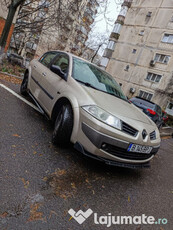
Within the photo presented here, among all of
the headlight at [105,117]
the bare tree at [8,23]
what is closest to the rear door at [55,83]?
the headlight at [105,117]

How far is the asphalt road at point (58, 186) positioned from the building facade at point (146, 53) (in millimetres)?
20888

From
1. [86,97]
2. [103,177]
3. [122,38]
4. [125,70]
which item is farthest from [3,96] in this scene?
[122,38]

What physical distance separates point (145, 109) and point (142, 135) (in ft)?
17.0

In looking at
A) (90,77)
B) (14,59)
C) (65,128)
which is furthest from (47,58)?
(14,59)

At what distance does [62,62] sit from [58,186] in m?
2.65

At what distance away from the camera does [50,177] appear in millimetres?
2191

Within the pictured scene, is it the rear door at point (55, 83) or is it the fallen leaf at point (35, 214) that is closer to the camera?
the fallen leaf at point (35, 214)

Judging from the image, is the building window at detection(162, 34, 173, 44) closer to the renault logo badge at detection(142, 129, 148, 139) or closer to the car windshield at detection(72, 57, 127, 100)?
the car windshield at detection(72, 57, 127, 100)

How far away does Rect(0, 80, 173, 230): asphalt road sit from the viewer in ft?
5.42

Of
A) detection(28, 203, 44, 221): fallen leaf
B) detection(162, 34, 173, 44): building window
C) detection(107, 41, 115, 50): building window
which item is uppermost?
detection(162, 34, 173, 44): building window

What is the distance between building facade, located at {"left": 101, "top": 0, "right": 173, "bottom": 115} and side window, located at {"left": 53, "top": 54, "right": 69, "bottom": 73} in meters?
20.0

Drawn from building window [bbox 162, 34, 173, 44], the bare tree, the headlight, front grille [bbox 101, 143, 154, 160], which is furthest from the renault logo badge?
building window [bbox 162, 34, 173, 44]

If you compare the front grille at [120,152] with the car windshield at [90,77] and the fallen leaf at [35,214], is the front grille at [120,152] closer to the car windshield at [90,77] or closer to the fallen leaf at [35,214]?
the fallen leaf at [35,214]

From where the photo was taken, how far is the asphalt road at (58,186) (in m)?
1.65
